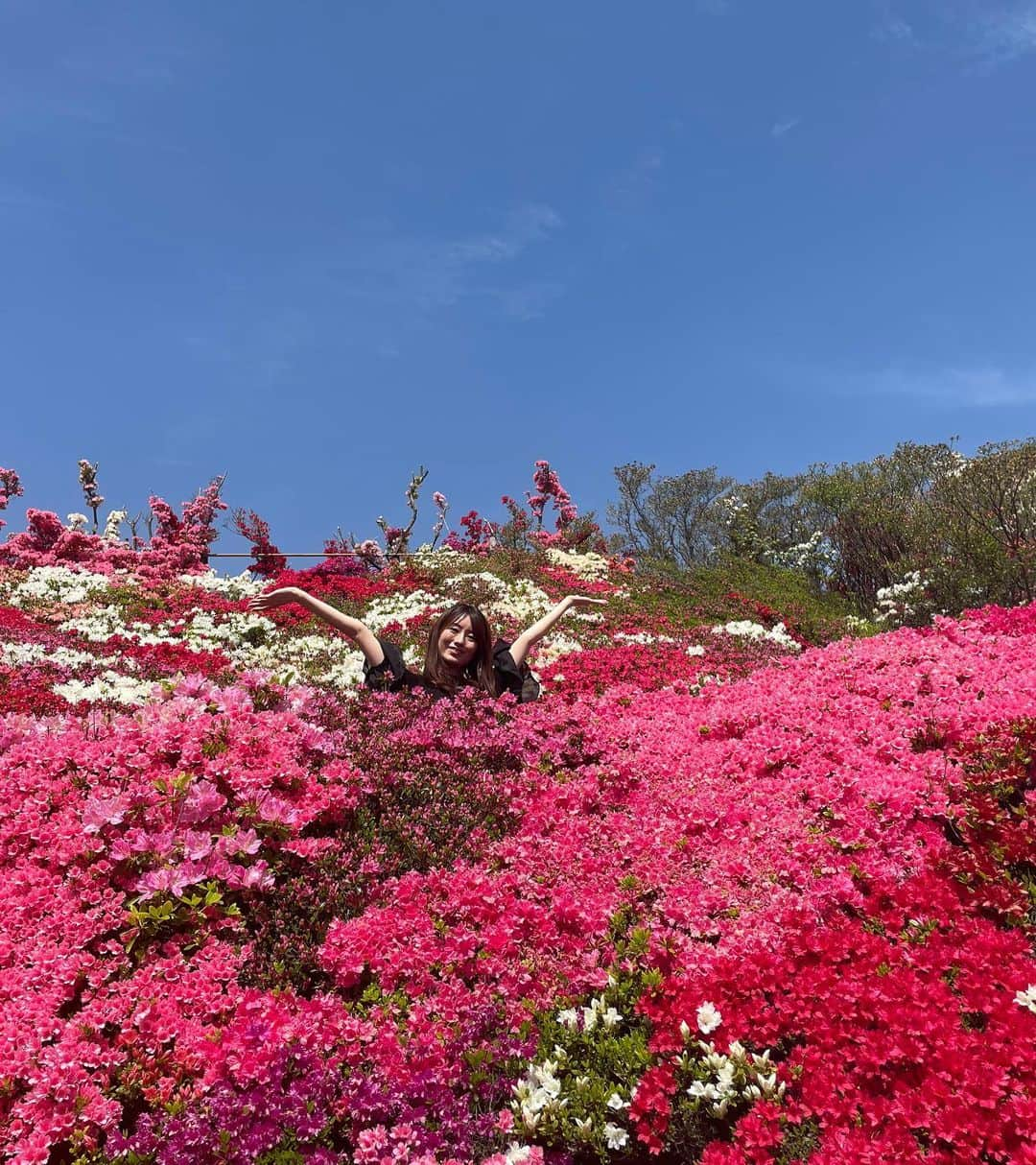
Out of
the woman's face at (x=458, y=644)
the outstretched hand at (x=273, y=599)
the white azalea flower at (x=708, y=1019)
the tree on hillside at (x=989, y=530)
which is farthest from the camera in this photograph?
the tree on hillside at (x=989, y=530)

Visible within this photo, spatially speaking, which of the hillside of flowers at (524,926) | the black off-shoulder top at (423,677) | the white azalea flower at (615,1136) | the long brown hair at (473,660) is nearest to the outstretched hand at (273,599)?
the black off-shoulder top at (423,677)

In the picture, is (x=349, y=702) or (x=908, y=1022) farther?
(x=349, y=702)

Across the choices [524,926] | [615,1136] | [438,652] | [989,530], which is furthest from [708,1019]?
[989,530]

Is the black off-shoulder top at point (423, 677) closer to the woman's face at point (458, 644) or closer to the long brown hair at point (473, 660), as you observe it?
the long brown hair at point (473, 660)

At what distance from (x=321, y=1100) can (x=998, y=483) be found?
73.5ft

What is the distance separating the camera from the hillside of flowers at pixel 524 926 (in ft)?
10.7

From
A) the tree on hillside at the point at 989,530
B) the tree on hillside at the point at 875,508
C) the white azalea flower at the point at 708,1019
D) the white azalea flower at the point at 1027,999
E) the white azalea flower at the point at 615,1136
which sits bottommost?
the white azalea flower at the point at 615,1136

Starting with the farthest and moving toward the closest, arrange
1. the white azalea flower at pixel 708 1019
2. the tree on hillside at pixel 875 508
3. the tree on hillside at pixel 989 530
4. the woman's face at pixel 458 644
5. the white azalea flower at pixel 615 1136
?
the tree on hillside at pixel 875 508, the tree on hillside at pixel 989 530, the woman's face at pixel 458 644, the white azalea flower at pixel 708 1019, the white azalea flower at pixel 615 1136

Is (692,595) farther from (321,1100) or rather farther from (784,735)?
(321,1100)

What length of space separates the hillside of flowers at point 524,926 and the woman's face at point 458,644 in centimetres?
93

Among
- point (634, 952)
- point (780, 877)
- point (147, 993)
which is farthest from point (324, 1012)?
point (780, 877)

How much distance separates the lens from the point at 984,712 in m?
5.86

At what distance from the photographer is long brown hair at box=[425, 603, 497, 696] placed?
7770 millimetres

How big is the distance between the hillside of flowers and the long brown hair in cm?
77
